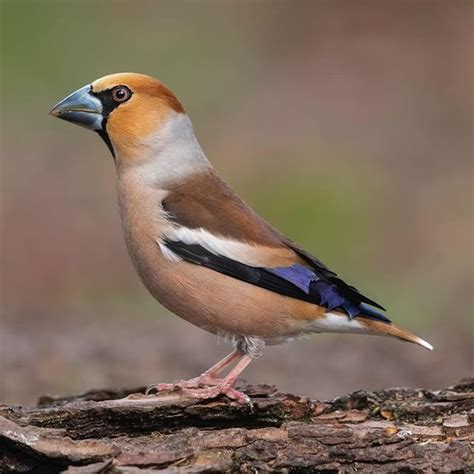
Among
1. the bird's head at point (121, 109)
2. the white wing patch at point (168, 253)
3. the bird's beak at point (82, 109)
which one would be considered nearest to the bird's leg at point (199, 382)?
the white wing patch at point (168, 253)

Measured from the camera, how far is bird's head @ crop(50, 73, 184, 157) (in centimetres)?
646

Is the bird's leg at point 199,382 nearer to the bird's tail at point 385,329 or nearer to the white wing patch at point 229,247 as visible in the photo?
the white wing patch at point 229,247

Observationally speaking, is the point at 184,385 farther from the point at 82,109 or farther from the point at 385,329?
the point at 82,109

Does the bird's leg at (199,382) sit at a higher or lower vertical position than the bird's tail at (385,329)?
lower

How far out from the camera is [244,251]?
6059 mm

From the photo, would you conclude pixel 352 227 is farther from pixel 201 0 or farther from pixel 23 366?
pixel 201 0

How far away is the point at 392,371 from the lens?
30.7 feet

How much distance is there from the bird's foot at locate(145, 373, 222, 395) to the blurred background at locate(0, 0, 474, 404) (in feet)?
8.90

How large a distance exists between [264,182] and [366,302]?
962cm

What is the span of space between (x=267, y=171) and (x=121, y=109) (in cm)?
977

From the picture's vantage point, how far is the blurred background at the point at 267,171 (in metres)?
9.63

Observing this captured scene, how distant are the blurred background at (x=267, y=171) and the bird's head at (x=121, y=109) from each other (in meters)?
2.80

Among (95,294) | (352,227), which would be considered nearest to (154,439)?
(95,294)

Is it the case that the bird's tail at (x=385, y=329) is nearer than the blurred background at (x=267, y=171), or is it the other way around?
the bird's tail at (x=385, y=329)
